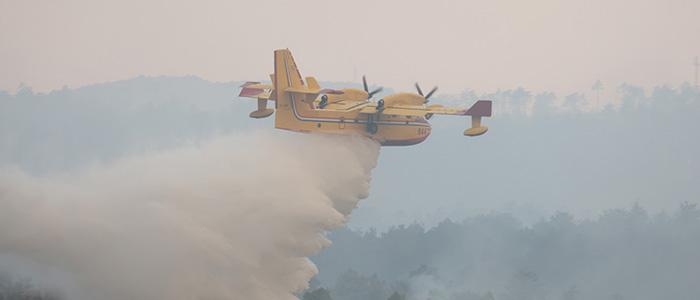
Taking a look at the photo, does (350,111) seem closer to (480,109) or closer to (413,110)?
(413,110)

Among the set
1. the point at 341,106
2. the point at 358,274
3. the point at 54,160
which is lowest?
the point at 358,274

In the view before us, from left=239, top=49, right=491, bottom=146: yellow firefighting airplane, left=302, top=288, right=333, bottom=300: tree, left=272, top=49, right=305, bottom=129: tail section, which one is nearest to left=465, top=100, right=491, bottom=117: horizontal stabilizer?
left=239, top=49, right=491, bottom=146: yellow firefighting airplane

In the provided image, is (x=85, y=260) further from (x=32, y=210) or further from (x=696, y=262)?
(x=696, y=262)

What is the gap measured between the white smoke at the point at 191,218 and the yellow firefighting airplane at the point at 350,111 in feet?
2.15

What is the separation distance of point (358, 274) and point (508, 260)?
10343 millimetres

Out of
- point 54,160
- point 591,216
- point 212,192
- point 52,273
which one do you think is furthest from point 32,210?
point 591,216

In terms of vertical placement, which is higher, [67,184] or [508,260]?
[67,184]

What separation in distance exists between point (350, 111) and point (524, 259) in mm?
43974

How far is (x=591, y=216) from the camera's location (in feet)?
349

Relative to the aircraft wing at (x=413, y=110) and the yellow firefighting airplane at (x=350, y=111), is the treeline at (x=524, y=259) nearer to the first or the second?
the yellow firefighting airplane at (x=350, y=111)

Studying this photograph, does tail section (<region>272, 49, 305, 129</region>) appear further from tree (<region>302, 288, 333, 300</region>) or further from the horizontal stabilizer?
tree (<region>302, 288, 333, 300</region>)

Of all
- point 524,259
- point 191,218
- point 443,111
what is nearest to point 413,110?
point 443,111

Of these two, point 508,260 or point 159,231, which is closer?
point 159,231

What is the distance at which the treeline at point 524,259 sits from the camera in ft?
305
